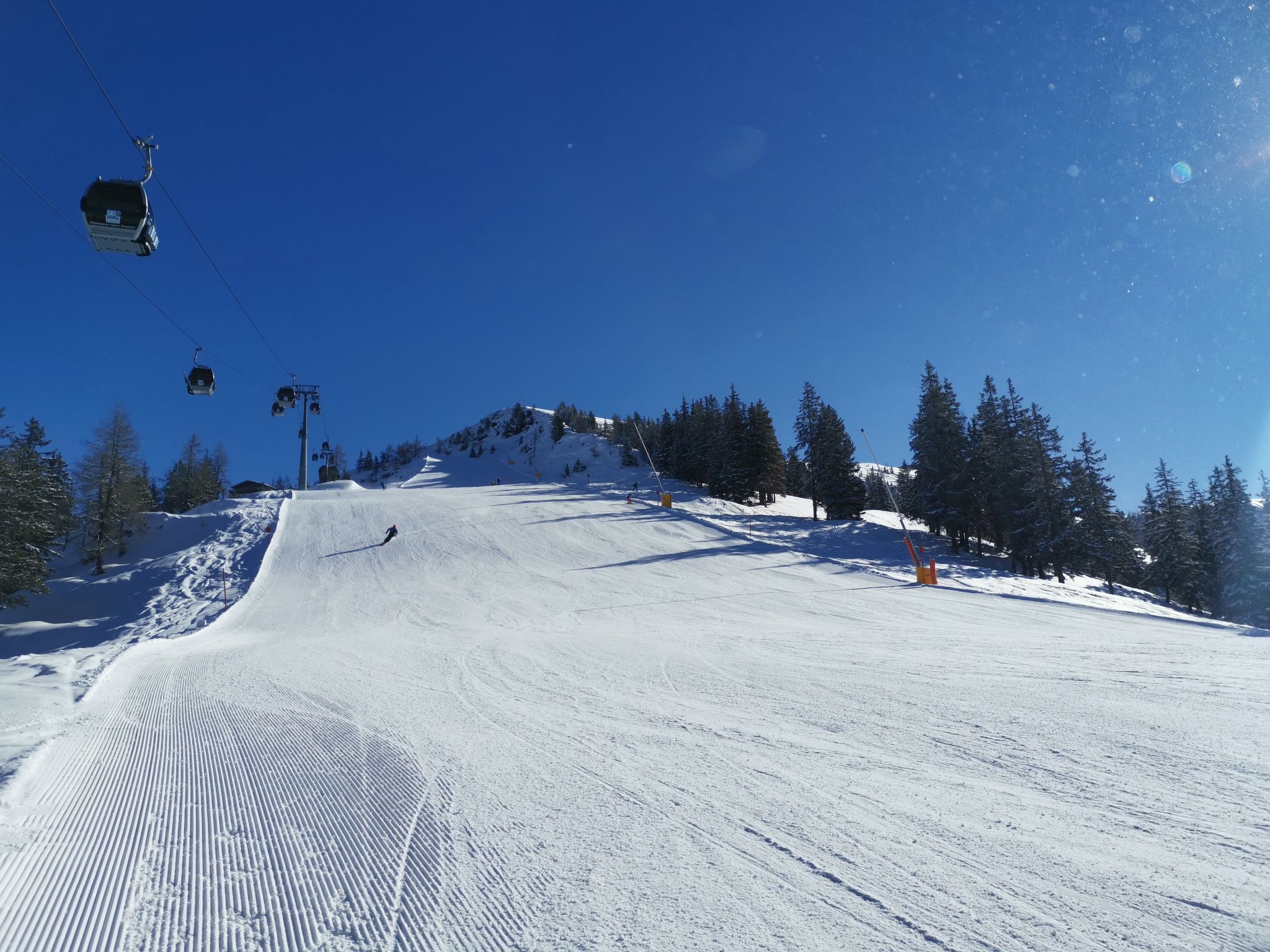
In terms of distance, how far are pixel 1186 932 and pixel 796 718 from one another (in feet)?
11.0

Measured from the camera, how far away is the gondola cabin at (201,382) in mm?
15781

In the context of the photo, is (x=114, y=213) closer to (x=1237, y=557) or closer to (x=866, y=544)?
(x=866, y=544)

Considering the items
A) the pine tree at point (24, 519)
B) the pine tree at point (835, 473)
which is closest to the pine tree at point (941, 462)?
the pine tree at point (835, 473)

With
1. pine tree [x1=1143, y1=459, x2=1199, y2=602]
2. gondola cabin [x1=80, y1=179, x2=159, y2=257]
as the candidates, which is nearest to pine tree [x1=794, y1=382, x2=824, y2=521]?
pine tree [x1=1143, y1=459, x2=1199, y2=602]

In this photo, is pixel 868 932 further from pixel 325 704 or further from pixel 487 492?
pixel 487 492

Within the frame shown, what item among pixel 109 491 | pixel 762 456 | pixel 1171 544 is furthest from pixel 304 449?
pixel 1171 544

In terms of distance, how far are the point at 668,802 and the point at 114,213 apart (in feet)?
33.5

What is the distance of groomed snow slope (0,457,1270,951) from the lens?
2.50 m

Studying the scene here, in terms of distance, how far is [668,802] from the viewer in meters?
3.75

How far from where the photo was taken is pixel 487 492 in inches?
1623

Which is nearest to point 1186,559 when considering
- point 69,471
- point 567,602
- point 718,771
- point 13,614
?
point 567,602

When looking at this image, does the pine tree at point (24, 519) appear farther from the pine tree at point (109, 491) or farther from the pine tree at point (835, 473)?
the pine tree at point (835, 473)

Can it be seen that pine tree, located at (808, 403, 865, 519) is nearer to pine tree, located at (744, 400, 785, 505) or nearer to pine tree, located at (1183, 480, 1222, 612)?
pine tree, located at (744, 400, 785, 505)

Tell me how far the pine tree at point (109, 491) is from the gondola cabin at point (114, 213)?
32.2m
